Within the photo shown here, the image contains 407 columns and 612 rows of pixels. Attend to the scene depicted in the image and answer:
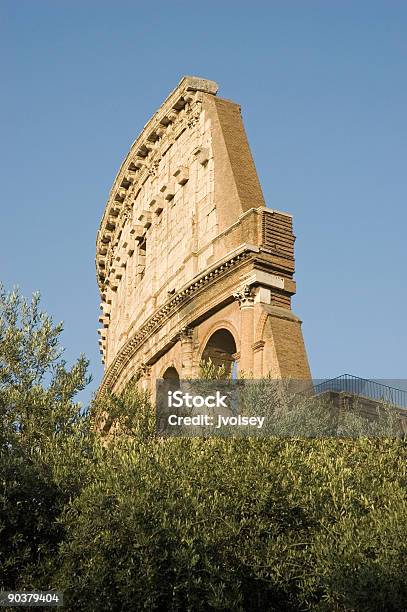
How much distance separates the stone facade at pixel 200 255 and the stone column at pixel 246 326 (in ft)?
0.09

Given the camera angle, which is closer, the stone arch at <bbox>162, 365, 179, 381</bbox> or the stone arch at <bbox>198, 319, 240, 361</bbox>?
the stone arch at <bbox>198, 319, 240, 361</bbox>

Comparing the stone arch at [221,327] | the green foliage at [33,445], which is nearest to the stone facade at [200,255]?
the stone arch at [221,327]

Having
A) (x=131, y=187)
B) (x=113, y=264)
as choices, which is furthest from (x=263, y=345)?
(x=113, y=264)

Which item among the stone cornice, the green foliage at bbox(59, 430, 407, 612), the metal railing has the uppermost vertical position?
the stone cornice

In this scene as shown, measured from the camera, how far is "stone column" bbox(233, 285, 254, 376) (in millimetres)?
21359

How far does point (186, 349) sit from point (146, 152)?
33.3ft

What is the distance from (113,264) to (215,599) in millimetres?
26230

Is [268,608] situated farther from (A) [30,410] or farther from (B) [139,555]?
(A) [30,410]

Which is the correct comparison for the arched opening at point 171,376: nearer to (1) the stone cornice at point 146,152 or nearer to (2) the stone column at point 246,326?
(2) the stone column at point 246,326

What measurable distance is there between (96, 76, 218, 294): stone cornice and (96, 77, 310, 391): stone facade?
0.04 meters

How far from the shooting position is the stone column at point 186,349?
24.3m

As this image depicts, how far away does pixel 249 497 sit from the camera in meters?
13.7

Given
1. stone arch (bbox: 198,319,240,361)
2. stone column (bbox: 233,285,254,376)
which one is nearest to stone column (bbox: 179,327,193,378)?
stone arch (bbox: 198,319,240,361)

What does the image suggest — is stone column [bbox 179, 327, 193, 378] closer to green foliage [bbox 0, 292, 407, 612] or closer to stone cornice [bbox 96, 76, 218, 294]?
stone cornice [bbox 96, 76, 218, 294]
